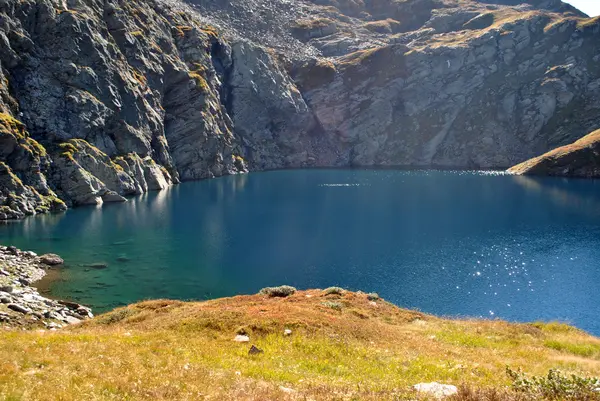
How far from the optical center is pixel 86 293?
1919 inches

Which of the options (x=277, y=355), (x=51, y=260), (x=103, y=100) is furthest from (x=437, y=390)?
(x=103, y=100)

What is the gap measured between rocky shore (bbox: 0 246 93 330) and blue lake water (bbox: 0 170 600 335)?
9.53 ft

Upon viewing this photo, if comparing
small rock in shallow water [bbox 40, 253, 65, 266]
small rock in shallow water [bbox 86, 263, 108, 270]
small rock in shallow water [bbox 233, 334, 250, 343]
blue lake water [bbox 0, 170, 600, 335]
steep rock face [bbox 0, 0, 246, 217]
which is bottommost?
blue lake water [bbox 0, 170, 600, 335]

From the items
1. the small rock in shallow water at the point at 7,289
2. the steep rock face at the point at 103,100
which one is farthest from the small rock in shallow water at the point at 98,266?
the steep rock face at the point at 103,100

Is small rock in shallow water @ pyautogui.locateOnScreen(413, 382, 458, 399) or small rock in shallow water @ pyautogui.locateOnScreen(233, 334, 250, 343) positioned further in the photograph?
small rock in shallow water @ pyautogui.locateOnScreen(233, 334, 250, 343)

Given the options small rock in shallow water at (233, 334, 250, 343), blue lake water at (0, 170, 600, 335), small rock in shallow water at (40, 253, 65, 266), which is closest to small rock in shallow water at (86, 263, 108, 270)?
blue lake water at (0, 170, 600, 335)

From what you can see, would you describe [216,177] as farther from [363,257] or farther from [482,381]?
[482,381]

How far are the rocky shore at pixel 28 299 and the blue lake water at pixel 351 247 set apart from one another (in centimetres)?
290

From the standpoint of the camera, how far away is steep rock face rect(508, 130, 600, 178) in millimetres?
156750

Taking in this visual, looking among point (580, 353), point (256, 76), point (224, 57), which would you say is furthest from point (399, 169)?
point (580, 353)

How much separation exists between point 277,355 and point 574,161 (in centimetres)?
16930

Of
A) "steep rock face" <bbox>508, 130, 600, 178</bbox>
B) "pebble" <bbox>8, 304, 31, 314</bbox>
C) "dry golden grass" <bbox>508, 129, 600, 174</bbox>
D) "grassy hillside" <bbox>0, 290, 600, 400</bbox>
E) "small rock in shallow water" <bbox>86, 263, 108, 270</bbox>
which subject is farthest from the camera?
"dry golden grass" <bbox>508, 129, 600, 174</bbox>

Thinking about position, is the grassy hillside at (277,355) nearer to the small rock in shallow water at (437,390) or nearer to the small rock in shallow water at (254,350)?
the small rock in shallow water at (254,350)

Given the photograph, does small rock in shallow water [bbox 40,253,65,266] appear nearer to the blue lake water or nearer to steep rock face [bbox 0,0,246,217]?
the blue lake water
